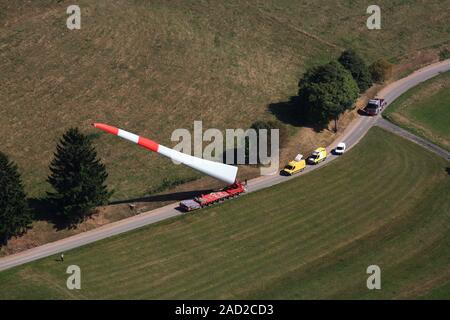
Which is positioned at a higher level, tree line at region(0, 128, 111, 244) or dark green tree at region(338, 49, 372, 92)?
dark green tree at region(338, 49, 372, 92)

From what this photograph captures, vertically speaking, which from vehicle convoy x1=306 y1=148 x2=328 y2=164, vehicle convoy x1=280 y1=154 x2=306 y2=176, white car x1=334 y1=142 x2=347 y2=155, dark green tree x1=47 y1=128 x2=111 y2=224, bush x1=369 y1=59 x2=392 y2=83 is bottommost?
dark green tree x1=47 y1=128 x2=111 y2=224

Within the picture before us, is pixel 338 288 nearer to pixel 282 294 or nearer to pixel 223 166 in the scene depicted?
pixel 282 294

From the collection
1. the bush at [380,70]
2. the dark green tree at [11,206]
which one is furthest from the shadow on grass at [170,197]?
the bush at [380,70]

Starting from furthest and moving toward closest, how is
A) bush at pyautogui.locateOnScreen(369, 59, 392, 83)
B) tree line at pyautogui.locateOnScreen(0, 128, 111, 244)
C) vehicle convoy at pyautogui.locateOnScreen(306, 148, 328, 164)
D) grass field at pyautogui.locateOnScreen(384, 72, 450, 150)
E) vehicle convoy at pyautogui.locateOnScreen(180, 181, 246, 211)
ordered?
bush at pyautogui.locateOnScreen(369, 59, 392, 83)
grass field at pyautogui.locateOnScreen(384, 72, 450, 150)
vehicle convoy at pyautogui.locateOnScreen(306, 148, 328, 164)
vehicle convoy at pyautogui.locateOnScreen(180, 181, 246, 211)
tree line at pyautogui.locateOnScreen(0, 128, 111, 244)

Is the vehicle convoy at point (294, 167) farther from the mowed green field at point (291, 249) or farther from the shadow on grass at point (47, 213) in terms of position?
the shadow on grass at point (47, 213)

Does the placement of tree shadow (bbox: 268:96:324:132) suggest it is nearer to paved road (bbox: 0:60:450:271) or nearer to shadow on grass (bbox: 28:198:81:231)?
paved road (bbox: 0:60:450:271)

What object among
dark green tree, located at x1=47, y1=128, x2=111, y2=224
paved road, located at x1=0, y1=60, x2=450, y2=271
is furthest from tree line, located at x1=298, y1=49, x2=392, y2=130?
dark green tree, located at x1=47, y1=128, x2=111, y2=224

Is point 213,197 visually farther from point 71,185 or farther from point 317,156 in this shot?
point 317,156
